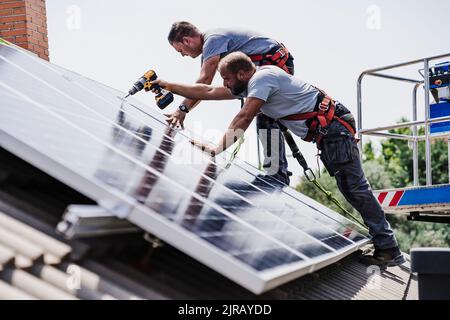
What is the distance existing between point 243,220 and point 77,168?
109 centimetres

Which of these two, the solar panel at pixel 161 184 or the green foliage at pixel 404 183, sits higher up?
the solar panel at pixel 161 184

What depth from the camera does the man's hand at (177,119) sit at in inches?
284

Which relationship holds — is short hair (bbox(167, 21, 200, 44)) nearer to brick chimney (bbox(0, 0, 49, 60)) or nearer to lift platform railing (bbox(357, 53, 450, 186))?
lift platform railing (bbox(357, 53, 450, 186))

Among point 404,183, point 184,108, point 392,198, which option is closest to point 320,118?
point 184,108

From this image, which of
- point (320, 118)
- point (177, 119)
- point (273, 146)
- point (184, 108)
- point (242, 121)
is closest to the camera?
point (242, 121)

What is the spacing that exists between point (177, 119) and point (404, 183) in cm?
4695

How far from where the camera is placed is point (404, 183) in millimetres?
51781

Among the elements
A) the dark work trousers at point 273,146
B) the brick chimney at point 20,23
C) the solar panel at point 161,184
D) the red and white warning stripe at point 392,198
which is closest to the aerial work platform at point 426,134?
the red and white warning stripe at point 392,198

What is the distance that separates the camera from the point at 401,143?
58844 millimetres

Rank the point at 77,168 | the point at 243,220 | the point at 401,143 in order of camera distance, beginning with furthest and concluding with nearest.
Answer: the point at 401,143 → the point at 243,220 → the point at 77,168

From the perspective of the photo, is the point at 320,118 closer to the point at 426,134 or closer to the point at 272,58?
the point at 272,58

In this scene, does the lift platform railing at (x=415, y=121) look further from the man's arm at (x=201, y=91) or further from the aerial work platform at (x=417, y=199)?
the man's arm at (x=201, y=91)
